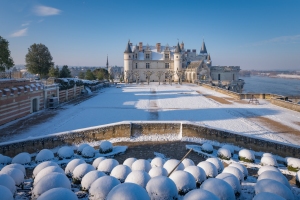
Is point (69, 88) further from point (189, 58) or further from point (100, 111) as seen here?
point (189, 58)

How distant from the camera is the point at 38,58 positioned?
3984 centimetres

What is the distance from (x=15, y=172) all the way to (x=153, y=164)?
5.16 meters

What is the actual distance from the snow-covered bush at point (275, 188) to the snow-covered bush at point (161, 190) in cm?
263

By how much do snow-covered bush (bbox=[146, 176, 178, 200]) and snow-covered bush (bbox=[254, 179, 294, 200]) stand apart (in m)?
2.63

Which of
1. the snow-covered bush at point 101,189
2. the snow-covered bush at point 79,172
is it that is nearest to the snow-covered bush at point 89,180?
Answer: the snow-covered bush at point 79,172

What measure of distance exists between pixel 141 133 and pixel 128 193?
10.2 m

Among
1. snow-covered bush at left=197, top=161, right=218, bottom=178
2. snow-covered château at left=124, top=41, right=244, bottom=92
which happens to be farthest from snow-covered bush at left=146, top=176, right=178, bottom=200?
snow-covered château at left=124, top=41, right=244, bottom=92

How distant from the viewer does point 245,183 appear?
8773 millimetres

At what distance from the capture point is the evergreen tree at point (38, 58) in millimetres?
39334

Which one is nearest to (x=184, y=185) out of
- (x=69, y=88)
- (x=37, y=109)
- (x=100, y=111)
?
(x=100, y=111)

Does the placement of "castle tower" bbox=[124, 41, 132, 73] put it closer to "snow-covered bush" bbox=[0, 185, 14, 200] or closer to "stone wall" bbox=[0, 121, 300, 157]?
"stone wall" bbox=[0, 121, 300, 157]

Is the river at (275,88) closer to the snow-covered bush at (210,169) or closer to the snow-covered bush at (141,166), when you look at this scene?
the snow-covered bush at (210,169)

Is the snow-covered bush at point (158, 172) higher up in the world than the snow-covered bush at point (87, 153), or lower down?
higher up

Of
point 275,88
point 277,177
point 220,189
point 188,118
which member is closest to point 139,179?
point 220,189
